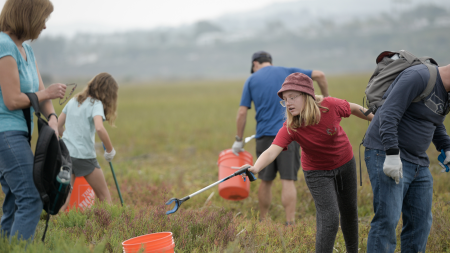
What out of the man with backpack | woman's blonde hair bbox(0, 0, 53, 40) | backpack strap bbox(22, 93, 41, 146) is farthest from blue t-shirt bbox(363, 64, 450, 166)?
woman's blonde hair bbox(0, 0, 53, 40)

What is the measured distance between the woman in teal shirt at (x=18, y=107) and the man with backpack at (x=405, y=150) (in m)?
2.56

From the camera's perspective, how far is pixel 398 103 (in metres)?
2.73

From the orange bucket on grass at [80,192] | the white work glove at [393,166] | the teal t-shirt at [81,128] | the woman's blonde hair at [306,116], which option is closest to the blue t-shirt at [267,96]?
the woman's blonde hair at [306,116]

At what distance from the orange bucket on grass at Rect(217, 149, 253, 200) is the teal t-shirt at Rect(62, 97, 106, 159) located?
1.65 metres

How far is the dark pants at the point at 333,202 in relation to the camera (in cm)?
296

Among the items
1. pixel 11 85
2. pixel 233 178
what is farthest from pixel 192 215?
pixel 11 85

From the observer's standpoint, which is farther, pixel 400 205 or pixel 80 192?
pixel 80 192

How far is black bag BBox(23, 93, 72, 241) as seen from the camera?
2.54m

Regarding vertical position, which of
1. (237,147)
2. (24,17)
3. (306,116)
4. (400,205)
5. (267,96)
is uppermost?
(24,17)

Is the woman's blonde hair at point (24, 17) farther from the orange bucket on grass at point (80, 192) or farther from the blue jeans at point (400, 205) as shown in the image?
the blue jeans at point (400, 205)

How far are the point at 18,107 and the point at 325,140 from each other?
2.31 meters

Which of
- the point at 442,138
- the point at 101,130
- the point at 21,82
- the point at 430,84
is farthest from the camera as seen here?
the point at 101,130

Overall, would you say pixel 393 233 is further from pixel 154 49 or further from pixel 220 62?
pixel 154 49

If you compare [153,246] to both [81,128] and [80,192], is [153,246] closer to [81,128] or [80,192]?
[81,128]
